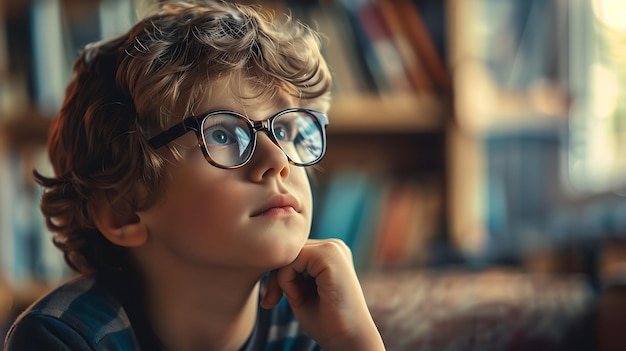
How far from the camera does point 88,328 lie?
0.79 meters

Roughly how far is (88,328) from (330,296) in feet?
0.91

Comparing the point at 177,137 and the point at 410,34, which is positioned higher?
the point at 410,34

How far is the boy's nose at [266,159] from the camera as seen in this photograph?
776 mm

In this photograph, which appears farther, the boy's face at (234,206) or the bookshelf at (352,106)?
the bookshelf at (352,106)

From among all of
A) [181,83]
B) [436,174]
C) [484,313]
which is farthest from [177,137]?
[436,174]

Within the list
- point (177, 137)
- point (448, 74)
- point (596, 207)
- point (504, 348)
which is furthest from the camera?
point (596, 207)

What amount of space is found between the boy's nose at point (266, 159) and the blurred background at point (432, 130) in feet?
3.41

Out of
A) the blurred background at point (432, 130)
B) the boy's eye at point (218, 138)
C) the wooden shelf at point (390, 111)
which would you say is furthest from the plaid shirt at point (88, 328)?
the wooden shelf at point (390, 111)

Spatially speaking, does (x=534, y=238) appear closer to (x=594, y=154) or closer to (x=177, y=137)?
(x=594, y=154)

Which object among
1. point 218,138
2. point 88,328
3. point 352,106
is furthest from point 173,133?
point 352,106

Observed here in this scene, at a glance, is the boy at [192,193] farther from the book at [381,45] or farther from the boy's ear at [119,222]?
the book at [381,45]

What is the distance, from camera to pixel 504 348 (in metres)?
1.26

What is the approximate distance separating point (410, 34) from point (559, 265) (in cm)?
75

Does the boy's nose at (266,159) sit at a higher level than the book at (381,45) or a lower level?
lower
